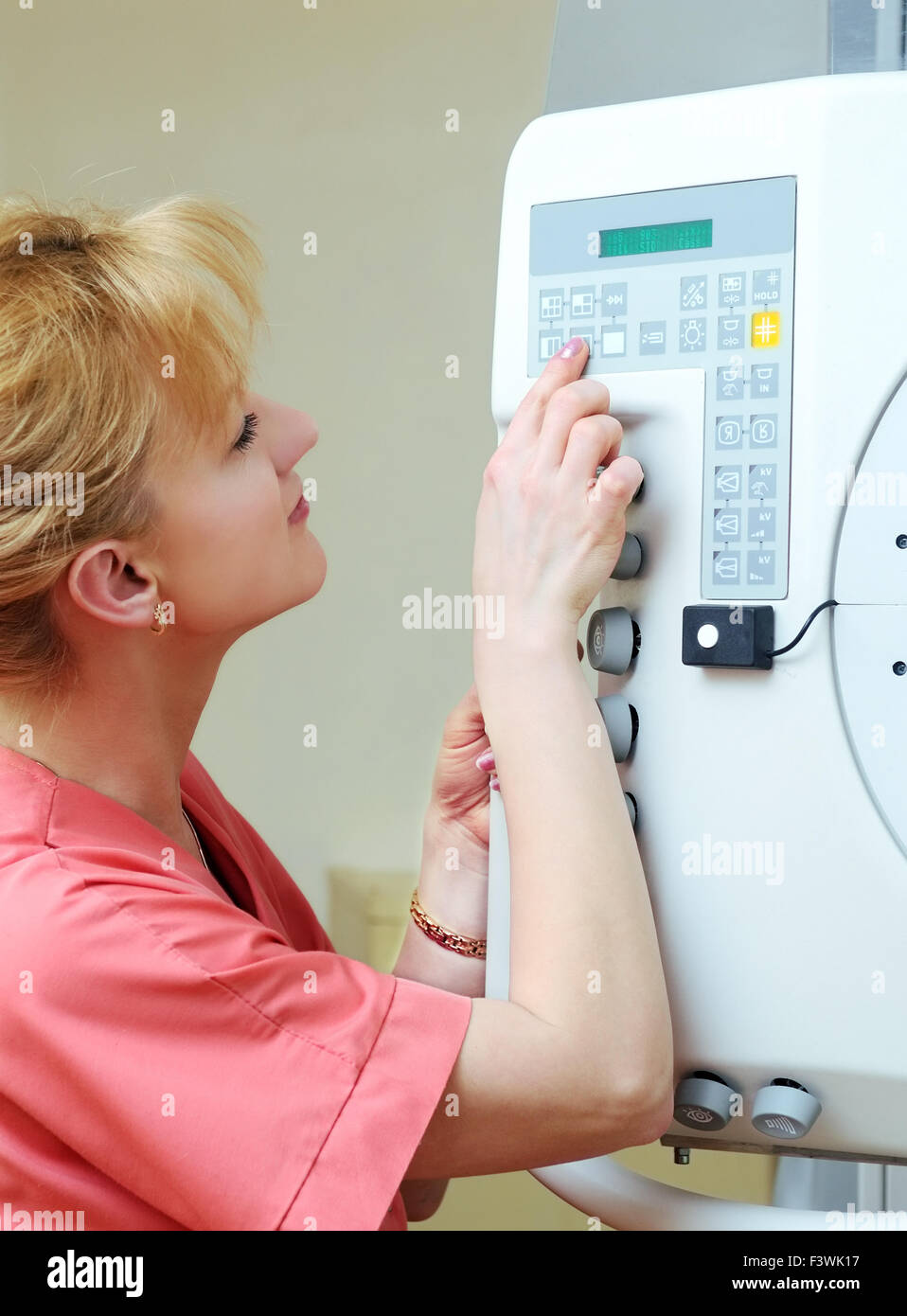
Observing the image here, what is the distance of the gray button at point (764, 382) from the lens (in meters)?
0.74

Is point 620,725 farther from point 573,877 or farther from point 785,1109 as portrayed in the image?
point 785,1109

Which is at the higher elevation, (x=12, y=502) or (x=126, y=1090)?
(x=12, y=502)

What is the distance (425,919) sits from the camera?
1038mm

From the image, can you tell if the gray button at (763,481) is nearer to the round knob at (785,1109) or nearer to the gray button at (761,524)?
the gray button at (761,524)

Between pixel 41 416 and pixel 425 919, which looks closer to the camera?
pixel 41 416

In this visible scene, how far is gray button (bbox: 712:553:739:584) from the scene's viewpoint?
751 mm

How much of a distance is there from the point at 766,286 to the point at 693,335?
2.1 inches

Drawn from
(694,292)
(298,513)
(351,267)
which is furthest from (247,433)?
(351,267)

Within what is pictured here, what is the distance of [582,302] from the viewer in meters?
0.80

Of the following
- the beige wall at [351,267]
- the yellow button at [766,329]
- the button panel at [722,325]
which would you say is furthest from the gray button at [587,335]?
the beige wall at [351,267]

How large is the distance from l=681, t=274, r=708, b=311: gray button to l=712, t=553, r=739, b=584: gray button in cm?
16

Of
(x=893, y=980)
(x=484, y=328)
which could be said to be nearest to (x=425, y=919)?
(x=893, y=980)
